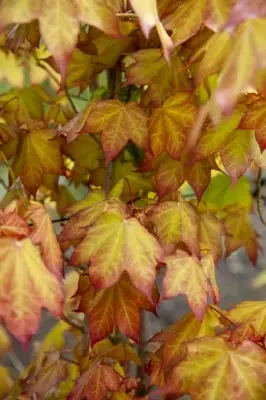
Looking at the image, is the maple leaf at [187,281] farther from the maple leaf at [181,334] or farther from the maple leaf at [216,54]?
the maple leaf at [216,54]

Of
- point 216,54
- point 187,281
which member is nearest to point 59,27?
point 216,54

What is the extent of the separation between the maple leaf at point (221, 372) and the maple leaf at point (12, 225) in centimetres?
29

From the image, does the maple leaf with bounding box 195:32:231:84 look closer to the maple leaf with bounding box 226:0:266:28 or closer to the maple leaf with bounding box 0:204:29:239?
the maple leaf with bounding box 226:0:266:28

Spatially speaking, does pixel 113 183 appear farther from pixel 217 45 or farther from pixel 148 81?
pixel 217 45

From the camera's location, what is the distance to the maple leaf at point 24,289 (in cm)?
90

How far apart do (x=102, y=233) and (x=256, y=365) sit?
0.28 meters

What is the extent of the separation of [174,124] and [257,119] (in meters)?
0.14

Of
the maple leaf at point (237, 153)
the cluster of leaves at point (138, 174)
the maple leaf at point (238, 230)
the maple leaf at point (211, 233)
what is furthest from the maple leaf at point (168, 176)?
the maple leaf at point (238, 230)

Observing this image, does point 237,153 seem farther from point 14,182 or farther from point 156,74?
point 14,182

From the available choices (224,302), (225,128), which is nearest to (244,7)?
(225,128)

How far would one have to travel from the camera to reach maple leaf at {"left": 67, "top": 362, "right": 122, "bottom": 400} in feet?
3.81

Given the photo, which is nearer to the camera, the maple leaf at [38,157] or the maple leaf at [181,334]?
the maple leaf at [181,334]

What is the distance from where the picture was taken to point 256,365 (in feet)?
3.27

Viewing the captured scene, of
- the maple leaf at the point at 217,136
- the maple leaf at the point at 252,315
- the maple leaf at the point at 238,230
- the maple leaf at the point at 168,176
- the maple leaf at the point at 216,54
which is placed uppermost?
the maple leaf at the point at 216,54
